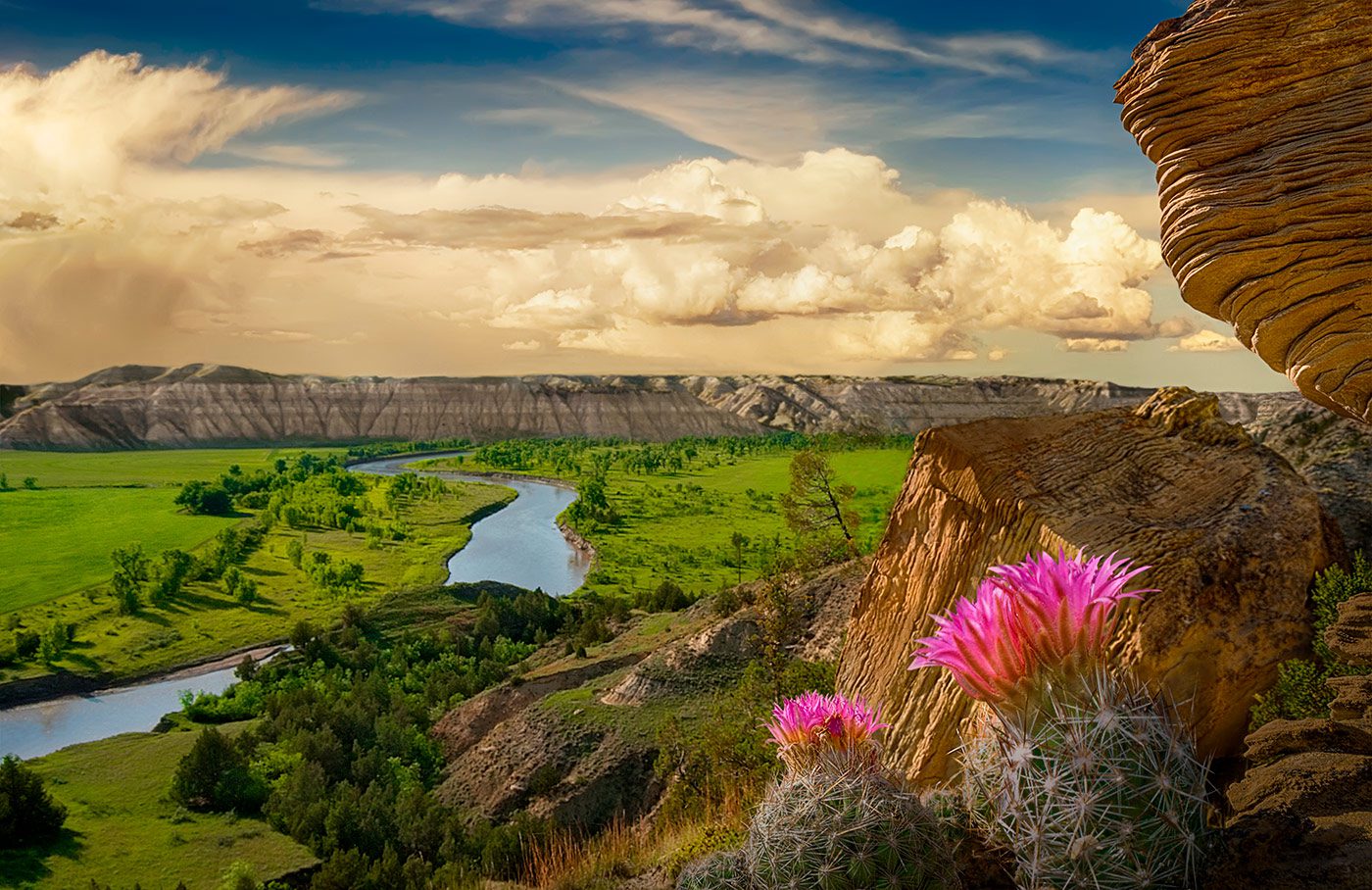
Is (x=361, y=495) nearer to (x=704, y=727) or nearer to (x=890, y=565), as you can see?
(x=704, y=727)

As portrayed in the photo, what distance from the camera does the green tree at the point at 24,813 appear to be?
24.5 meters

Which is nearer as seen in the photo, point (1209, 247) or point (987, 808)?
point (987, 808)

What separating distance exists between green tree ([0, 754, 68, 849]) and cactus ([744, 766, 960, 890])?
88.2 ft

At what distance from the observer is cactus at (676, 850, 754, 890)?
19.5 feet

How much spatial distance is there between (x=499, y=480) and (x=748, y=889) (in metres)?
123

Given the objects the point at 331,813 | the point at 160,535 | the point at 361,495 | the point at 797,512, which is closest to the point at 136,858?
the point at 331,813

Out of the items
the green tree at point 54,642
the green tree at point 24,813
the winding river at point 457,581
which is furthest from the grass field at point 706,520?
the green tree at point 54,642

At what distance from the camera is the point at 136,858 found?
24.1 m

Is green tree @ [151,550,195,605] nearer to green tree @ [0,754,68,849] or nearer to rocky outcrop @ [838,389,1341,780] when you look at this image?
green tree @ [0,754,68,849]

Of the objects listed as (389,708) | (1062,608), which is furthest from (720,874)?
(389,708)

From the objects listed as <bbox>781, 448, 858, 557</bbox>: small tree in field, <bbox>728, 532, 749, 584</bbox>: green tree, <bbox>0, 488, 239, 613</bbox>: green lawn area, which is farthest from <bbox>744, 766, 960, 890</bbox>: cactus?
<bbox>0, 488, 239, 613</bbox>: green lawn area

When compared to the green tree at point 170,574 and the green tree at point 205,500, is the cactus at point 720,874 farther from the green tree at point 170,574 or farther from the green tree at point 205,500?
the green tree at point 205,500

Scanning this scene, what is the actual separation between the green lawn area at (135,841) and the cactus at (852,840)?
833 inches

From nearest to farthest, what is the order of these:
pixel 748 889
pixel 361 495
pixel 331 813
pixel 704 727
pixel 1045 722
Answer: pixel 1045 722
pixel 748 889
pixel 704 727
pixel 331 813
pixel 361 495
